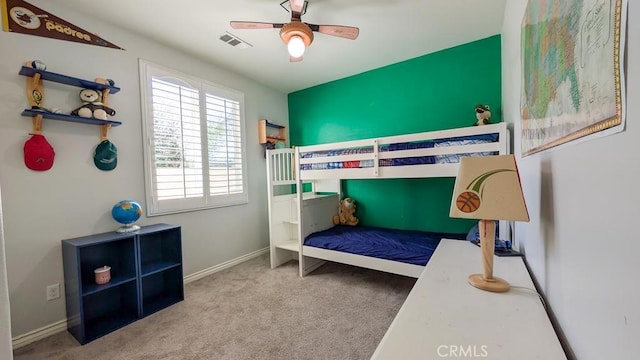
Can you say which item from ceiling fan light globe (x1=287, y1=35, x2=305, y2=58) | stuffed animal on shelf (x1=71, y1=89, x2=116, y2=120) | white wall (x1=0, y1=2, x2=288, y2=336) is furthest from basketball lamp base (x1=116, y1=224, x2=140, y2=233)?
ceiling fan light globe (x1=287, y1=35, x2=305, y2=58)

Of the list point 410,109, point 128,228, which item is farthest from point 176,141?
point 410,109

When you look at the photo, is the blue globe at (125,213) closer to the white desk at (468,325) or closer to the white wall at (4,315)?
the white wall at (4,315)

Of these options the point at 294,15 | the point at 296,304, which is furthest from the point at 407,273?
the point at 294,15

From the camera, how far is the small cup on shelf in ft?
5.99

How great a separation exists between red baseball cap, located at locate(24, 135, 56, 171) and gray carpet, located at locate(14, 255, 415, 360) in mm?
A: 1262

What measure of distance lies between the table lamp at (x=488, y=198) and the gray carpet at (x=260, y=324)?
0.98 metres

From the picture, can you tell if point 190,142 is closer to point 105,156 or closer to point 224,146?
point 224,146

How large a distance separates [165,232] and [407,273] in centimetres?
231

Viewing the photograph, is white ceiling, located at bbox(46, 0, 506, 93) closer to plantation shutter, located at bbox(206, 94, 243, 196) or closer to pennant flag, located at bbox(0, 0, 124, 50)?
pennant flag, located at bbox(0, 0, 124, 50)

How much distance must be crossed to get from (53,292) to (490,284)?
9.42 ft

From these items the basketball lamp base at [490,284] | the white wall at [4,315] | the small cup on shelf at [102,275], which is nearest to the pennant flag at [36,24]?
→ the small cup on shelf at [102,275]

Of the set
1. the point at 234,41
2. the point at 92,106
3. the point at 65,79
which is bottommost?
the point at 92,106

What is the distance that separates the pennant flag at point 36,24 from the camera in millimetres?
1646

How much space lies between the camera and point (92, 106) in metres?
1.94
